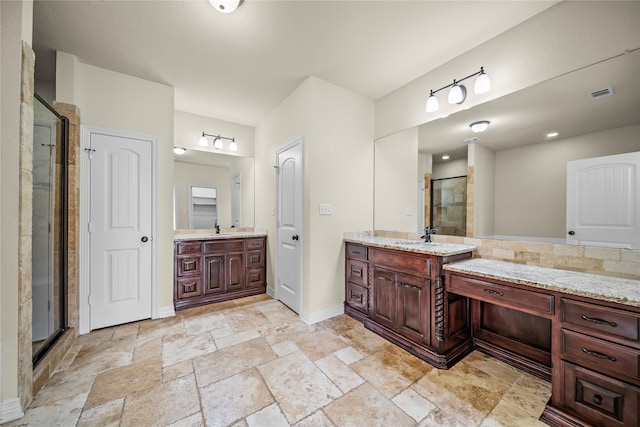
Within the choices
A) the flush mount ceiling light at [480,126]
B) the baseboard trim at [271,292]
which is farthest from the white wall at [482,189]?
the baseboard trim at [271,292]

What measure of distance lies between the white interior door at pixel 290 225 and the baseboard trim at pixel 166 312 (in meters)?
1.26

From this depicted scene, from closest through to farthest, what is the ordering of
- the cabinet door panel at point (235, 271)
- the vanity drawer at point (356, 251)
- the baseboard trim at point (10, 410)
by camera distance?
1. the baseboard trim at point (10, 410)
2. the vanity drawer at point (356, 251)
3. the cabinet door panel at point (235, 271)

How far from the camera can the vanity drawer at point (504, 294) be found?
1.46m

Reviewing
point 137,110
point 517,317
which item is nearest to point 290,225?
point 137,110

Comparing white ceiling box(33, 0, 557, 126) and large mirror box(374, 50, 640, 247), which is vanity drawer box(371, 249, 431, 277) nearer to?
large mirror box(374, 50, 640, 247)

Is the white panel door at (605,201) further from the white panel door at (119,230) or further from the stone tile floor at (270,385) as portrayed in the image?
the white panel door at (119,230)

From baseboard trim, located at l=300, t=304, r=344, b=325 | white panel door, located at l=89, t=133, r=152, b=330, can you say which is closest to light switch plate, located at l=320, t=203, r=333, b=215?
baseboard trim, located at l=300, t=304, r=344, b=325

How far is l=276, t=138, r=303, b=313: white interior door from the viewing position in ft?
9.45

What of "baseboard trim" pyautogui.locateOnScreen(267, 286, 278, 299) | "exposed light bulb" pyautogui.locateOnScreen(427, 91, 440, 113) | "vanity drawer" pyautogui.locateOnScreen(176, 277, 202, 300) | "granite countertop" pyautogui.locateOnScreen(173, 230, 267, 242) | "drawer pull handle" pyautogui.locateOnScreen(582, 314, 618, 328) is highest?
"exposed light bulb" pyautogui.locateOnScreen(427, 91, 440, 113)

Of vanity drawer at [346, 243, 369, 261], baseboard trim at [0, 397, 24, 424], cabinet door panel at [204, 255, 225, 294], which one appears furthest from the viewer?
cabinet door panel at [204, 255, 225, 294]

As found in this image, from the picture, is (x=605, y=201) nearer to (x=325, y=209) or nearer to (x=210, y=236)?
(x=325, y=209)

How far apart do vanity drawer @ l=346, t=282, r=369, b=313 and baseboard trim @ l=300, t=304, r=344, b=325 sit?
0.15m

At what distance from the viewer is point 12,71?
1406mm

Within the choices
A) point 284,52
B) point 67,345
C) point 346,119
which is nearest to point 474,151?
point 346,119
